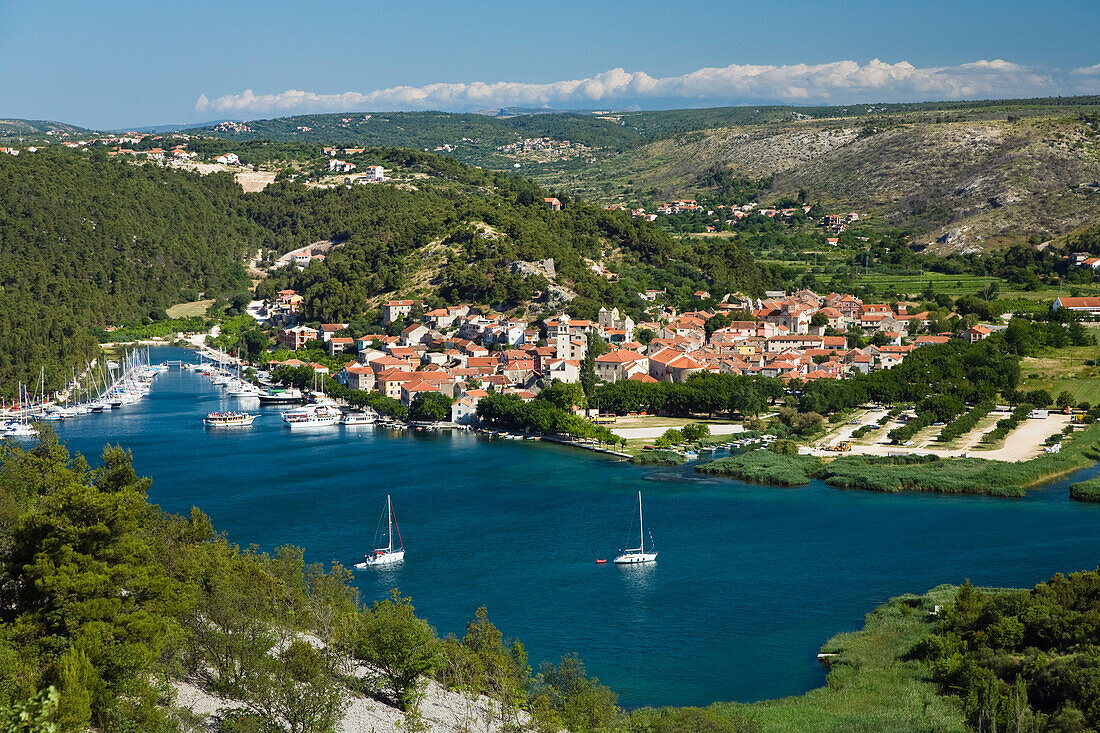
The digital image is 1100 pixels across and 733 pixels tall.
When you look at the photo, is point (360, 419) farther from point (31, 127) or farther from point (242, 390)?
point (31, 127)

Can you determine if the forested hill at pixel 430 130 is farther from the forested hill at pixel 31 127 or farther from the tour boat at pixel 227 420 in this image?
the tour boat at pixel 227 420

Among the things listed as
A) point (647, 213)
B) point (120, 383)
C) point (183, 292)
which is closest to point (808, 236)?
point (647, 213)

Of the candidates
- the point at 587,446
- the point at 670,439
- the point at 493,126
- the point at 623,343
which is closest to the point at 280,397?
the point at 623,343

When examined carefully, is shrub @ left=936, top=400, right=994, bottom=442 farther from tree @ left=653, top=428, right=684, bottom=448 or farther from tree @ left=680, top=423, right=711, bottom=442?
tree @ left=653, top=428, right=684, bottom=448

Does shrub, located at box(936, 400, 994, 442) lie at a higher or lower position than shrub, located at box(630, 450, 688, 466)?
higher

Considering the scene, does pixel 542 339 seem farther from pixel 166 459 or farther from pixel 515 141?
pixel 515 141

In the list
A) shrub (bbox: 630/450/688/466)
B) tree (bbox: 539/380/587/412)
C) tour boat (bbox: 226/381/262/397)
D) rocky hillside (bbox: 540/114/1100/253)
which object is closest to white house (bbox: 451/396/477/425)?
tree (bbox: 539/380/587/412)
